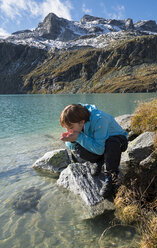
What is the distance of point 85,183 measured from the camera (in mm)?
5641

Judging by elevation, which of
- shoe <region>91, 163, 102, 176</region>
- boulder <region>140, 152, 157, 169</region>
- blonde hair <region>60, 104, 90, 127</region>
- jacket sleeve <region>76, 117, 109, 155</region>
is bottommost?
shoe <region>91, 163, 102, 176</region>

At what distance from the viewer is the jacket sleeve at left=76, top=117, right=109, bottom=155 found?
178 inches

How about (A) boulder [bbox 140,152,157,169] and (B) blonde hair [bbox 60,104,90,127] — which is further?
(A) boulder [bbox 140,152,157,169]

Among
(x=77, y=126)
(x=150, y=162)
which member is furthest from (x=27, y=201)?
(x=150, y=162)

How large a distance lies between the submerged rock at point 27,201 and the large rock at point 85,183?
2.95ft

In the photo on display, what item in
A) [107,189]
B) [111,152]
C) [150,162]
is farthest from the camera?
[150,162]

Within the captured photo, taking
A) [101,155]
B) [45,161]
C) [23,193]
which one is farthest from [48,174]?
[101,155]

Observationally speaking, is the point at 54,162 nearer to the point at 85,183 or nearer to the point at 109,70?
the point at 85,183

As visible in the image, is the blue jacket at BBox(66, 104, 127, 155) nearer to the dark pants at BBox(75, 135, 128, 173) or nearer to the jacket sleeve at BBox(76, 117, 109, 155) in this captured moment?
the jacket sleeve at BBox(76, 117, 109, 155)

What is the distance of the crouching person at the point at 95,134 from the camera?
4.48 meters

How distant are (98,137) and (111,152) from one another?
1.68 ft

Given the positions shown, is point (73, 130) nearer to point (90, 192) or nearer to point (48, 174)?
point (90, 192)

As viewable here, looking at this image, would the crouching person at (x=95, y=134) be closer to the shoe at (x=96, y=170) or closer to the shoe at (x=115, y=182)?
the shoe at (x=115, y=182)

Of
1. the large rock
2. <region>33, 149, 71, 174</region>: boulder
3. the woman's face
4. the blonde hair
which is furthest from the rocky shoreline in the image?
the blonde hair
